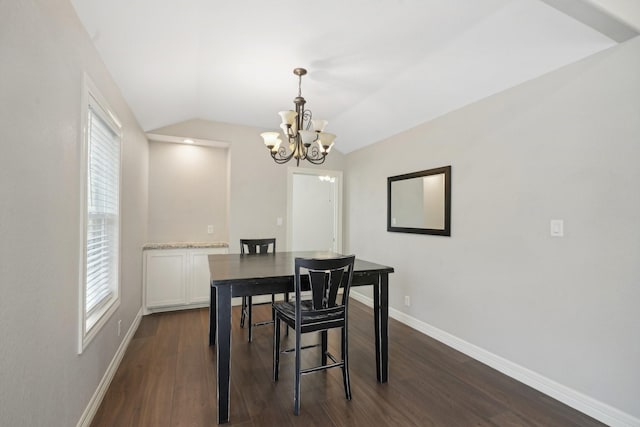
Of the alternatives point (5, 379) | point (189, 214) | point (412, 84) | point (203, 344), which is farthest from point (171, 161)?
point (5, 379)

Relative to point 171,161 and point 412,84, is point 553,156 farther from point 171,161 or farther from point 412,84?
point 171,161

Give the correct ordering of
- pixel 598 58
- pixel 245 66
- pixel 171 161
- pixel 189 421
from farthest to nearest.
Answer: pixel 171 161
pixel 245 66
pixel 598 58
pixel 189 421

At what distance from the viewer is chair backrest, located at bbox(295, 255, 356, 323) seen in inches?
78.0

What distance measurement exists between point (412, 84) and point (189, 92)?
7.33 feet

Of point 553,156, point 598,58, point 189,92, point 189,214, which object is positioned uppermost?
point 189,92

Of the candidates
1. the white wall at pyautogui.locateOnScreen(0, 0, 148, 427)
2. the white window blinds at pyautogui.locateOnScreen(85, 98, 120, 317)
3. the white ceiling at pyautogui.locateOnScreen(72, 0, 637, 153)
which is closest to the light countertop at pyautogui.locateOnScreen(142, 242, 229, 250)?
the white window blinds at pyautogui.locateOnScreen(85, 98, 120, 317)

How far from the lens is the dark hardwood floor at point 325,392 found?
1.92 meters

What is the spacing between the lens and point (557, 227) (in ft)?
7.21

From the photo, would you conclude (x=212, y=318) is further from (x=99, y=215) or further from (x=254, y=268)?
(x=99, y=215)

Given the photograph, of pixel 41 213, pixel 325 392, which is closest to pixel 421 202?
pixel 325 392

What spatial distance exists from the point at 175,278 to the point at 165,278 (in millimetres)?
117

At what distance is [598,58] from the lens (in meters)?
2.00

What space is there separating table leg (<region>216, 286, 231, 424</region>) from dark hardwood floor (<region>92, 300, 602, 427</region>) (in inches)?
4.4

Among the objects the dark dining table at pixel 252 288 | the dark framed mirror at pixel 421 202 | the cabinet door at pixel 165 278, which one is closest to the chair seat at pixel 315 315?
the dark dining table at pixel 252 288
